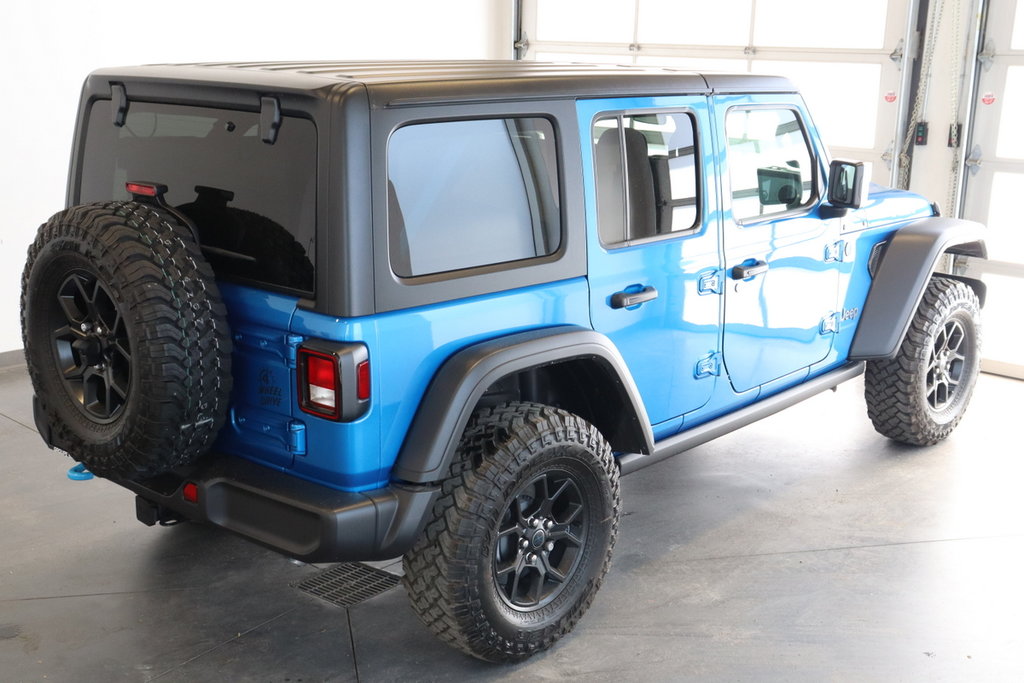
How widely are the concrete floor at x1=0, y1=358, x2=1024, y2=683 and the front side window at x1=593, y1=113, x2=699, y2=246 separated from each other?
4.23ft

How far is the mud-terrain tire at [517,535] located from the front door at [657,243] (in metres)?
0.41

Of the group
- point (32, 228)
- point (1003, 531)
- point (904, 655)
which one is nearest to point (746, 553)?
point (904, 655)

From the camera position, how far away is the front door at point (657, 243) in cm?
341

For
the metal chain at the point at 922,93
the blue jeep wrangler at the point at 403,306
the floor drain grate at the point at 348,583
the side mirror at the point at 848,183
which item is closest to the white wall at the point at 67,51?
the blue jeep wrangler at the point at 403,306

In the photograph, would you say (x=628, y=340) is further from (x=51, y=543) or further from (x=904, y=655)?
(x=51, y=543)

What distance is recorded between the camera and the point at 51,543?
4074mm

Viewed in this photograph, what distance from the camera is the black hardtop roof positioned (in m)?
2.85

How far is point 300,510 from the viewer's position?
2.83 metres

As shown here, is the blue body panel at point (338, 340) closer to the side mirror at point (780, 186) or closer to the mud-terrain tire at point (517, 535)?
the mud-terrain tire at point (517, 535)

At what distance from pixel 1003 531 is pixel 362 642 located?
8.65ft

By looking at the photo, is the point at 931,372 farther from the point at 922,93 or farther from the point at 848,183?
the point at 922,93

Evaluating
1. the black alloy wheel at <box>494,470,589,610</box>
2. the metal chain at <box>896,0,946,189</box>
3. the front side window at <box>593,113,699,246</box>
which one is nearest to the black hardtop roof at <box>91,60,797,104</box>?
the front side window at <box>593,113,699,246</box>

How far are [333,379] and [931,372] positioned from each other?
136 inches

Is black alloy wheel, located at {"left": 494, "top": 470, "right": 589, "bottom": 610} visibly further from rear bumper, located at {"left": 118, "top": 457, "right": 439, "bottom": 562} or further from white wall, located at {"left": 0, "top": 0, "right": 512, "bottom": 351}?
white wall, located at {"left": 0, "top": 0, "right": 512, "bottom": 351}
